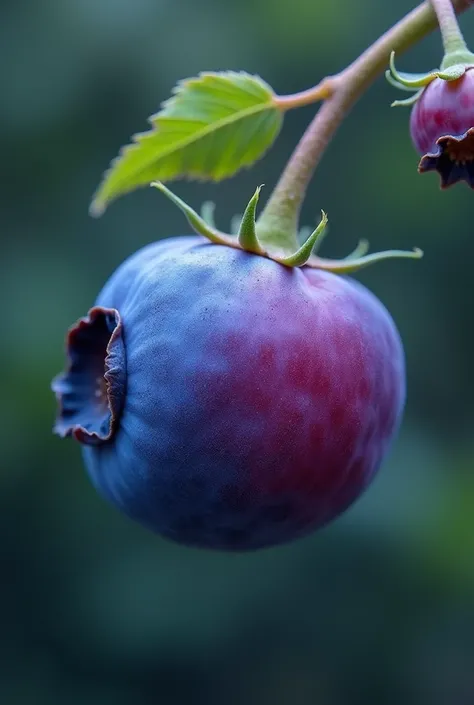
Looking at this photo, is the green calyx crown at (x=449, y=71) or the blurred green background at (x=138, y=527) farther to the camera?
the blurred green background at (x=138, y=527)

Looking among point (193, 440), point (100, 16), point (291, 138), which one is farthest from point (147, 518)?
point (291, 138)

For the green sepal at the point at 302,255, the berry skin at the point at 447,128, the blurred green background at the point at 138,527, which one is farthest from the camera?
the blurred green background at the point at 138,527

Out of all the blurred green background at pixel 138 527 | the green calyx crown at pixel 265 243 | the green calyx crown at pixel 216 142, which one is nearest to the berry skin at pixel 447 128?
the green calyx crown at pixel 265 243

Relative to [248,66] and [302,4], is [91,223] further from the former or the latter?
[302,4]

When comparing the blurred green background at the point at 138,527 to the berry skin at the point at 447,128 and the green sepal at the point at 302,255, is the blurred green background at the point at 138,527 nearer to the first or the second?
the green sepal at the point at 302,255

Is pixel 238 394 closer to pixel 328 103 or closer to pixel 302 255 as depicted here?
pixel 302 255

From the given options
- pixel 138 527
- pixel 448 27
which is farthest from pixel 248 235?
pixel 138 527
